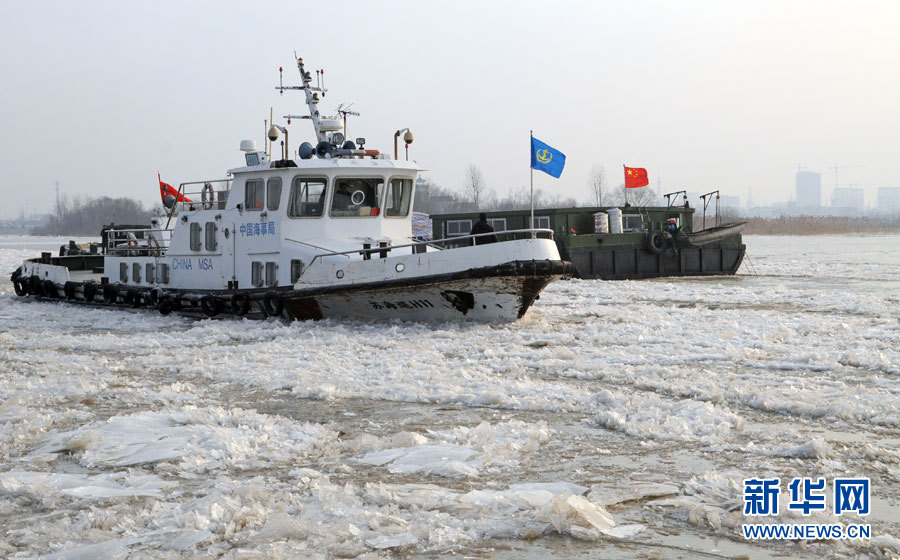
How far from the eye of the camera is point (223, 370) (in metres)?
10.1

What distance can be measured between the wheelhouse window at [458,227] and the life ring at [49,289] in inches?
530

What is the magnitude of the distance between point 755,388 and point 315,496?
475 cm

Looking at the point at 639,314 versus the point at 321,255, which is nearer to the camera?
the point at 321,255

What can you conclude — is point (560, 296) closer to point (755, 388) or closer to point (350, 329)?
point (350, 329)

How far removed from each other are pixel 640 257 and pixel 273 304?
15817 millimetres

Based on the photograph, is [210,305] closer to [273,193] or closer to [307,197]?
[273,193]

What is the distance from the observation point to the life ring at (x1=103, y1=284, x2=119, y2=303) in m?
Answer: 17.9

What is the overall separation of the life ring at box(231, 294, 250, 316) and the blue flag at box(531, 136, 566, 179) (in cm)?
509

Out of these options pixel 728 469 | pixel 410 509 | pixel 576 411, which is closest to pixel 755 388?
pixel 576 411

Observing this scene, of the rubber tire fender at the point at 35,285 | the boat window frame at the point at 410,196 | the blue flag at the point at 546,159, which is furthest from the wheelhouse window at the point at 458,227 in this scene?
the blue flag at the point at 546,159

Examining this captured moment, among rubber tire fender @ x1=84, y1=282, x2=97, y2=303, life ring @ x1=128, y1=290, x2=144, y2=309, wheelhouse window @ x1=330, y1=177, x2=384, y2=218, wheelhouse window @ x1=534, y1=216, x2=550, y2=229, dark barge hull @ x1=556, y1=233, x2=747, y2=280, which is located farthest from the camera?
wheelhouse window @ x1=534, y1=216, x2=550, y2=229

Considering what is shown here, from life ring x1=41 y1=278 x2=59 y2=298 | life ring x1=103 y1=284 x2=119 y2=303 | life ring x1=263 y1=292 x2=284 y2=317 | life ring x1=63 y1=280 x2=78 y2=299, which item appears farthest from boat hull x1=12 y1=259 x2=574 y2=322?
life ring x1=41 y1=278 x2=59 y2=298

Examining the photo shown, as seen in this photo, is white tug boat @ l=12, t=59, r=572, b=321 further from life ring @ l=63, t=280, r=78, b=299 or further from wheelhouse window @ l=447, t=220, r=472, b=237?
wheelhouse window @ l=447, t=220, r=472, b=237

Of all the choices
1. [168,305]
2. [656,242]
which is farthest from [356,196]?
[656,242]
